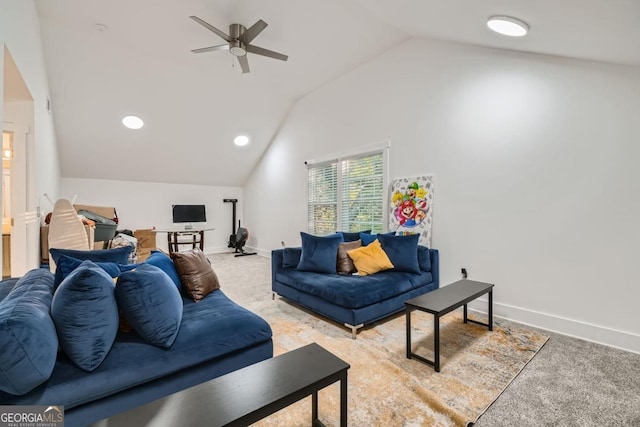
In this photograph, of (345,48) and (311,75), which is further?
(311,75)

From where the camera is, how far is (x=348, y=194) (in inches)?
193

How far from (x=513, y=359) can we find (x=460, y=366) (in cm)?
48

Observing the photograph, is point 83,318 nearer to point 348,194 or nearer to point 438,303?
point 438,303

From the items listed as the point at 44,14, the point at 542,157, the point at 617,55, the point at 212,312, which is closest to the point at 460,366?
the point at 212,312

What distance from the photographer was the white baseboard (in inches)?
95.4

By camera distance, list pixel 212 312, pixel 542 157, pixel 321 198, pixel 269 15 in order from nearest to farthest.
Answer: pixel 212 312, pixel 542 157, pixel 269 15, pixel 321 198

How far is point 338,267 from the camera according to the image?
349 cm

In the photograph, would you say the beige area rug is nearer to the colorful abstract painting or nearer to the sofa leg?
the sofa leg

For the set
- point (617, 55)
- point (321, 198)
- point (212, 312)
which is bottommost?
point (212, 312)

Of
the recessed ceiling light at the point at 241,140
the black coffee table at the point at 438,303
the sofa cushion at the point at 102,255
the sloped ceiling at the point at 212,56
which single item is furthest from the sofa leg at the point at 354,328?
the recessed ceiling light at the point at 241,140

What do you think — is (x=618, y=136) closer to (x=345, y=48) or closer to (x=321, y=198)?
(x=345, y=48)

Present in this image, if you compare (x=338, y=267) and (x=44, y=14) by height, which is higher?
(x=44, y=14)

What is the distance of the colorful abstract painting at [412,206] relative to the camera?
374cm

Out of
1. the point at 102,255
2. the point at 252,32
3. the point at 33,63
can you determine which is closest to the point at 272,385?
the point at 102,255
